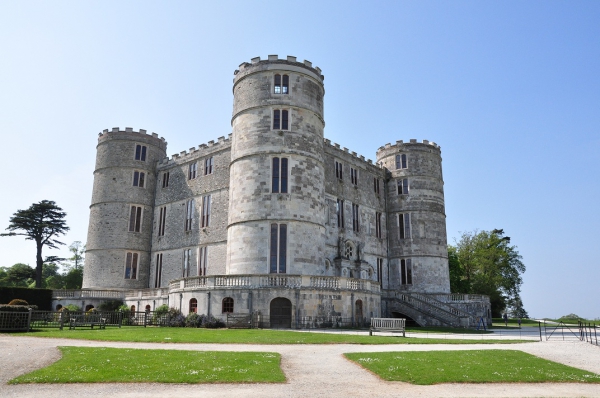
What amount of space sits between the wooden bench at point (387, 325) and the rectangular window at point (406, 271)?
Result: 19940 mm

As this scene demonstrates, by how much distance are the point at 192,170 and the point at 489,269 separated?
3810cm

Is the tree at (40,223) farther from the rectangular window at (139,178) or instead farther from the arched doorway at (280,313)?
the arched doorway at (280,313)

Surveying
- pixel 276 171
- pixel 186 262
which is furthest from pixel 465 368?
pixel 186 262

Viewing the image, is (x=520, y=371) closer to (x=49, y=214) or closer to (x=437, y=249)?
(x=437, y=249)

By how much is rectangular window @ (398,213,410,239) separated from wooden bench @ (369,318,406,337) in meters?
21.0

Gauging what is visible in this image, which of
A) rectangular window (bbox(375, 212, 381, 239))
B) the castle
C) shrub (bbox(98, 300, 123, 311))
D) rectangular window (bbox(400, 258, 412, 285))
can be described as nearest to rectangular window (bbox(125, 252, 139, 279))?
the castle

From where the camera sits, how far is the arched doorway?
88.0 ft

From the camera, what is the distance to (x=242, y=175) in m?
32.9

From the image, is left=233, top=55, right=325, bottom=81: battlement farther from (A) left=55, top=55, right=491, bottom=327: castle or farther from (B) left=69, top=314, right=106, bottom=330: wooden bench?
(B) left=69, top=314, right=106, bottom=330: wooden bench

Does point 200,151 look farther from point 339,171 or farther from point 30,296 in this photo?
point 30,296

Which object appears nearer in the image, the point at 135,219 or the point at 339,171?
the point at 339,171

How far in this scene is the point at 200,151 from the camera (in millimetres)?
41781

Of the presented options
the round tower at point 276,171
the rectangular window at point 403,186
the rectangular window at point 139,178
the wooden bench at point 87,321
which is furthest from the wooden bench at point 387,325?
the rectangular window at point 139,178

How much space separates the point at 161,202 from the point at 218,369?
114 feet
